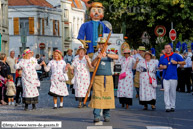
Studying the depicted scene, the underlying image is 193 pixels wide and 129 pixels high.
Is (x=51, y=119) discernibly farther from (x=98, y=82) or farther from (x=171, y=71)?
(x=171, y=71)

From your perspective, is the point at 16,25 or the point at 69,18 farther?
the point at 69,18

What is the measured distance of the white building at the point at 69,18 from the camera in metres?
77.2

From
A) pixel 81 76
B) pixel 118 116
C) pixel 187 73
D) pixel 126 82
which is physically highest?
pixel 81 76

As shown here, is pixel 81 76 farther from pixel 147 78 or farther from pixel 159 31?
pixel 159 31

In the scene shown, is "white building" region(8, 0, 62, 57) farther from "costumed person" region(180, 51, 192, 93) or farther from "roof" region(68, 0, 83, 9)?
"costumed person" region(180, 51, 192, 93)

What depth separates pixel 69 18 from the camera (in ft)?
262

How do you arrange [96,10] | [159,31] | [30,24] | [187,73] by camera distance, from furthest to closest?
1. [30,24]
2. [159,31]
3. [187,73]
4. [96,10]

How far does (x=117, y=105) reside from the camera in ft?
59.8

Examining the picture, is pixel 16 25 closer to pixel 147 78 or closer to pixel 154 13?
pixel 154 13

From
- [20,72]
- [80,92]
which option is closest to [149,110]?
[80,92]

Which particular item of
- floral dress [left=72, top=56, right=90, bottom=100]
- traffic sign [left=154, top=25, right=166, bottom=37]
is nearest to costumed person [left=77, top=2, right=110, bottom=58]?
floral dress [left=72, top=56, right=90, bottom=100]

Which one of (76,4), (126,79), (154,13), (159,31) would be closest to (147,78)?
(126,79)

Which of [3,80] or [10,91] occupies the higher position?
[3,80]

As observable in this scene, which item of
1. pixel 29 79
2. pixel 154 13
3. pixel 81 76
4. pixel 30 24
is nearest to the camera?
pixel 29 79
